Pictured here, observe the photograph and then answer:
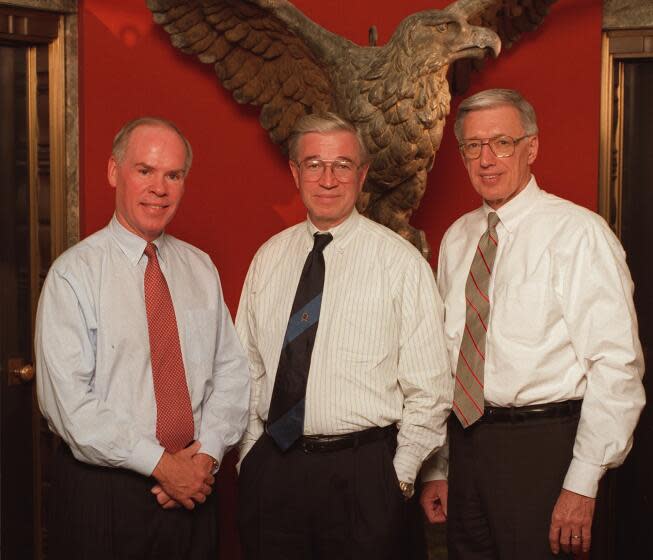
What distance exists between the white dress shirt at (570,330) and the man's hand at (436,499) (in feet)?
1.22

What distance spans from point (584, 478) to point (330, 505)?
2.06ft

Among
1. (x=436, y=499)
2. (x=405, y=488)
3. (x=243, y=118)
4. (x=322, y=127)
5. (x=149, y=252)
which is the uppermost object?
(x=243, y=118)

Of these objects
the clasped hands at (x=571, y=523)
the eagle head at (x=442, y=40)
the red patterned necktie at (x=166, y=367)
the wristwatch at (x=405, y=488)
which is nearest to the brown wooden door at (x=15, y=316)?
the red patterned necktie at (x=166, y=367)

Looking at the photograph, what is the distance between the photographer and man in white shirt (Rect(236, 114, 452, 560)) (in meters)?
2.32

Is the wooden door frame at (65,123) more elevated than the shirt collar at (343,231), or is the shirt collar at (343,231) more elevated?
the wooden door frame at (65,123)

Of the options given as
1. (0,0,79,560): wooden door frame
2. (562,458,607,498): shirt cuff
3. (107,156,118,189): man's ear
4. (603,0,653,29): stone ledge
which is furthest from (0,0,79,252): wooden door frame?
(603,0,653,29): stone ledge

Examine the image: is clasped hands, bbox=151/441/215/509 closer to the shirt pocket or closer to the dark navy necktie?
the dark navy necktie

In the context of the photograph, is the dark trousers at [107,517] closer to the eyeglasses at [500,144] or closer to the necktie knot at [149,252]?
the necktie knot at [149,252]

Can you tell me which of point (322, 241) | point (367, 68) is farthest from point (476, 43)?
point (322, 241)

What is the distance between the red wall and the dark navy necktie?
861 millimetres

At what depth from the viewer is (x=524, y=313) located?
232 cm

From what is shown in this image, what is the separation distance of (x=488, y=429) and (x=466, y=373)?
15 cm

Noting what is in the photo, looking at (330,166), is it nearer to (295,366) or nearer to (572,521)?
(295,366)

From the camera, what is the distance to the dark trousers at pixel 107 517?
2.15 meters
